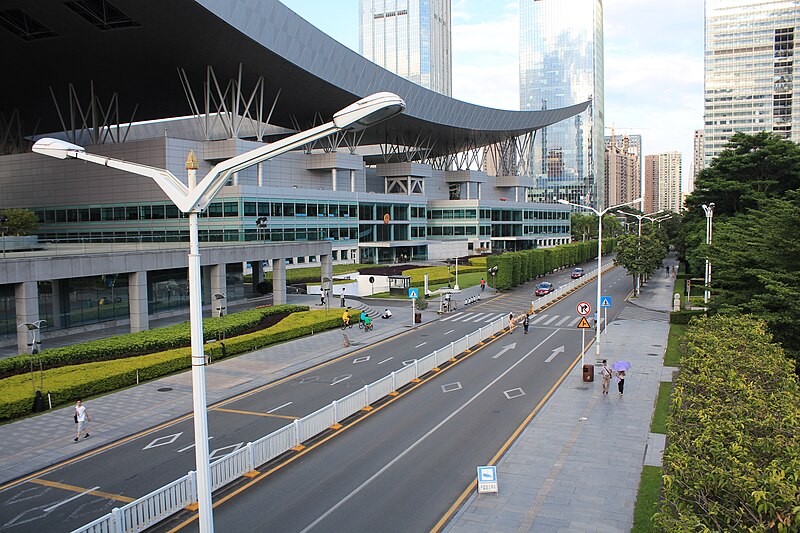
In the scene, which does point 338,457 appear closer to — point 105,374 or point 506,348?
point 105,374

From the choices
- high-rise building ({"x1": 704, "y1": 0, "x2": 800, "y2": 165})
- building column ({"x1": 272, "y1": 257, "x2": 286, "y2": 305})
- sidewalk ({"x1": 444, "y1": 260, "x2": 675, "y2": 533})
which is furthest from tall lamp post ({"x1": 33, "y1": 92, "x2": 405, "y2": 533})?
high-rise building ({"x1": 704, "y1": 0, "x2": 800, "y2": 165})

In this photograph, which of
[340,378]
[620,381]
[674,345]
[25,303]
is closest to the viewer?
[620,381]

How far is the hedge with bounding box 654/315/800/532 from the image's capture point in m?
9.40

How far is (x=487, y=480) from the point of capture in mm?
16984

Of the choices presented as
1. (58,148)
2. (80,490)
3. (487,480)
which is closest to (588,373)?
(487,480)

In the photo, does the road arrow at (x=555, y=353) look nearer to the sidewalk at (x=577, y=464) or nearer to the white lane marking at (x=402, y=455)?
the white lane marking at (x=402, y=455)

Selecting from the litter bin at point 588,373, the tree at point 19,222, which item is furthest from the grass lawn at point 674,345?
the tree at point 19,222

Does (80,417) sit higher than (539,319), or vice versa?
(80,417)

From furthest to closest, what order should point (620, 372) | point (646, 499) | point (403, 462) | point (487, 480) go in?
point (620, 372) → point (403, 462) → point (487, 480) → point (646, 499)

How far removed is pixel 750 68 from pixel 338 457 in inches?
6427

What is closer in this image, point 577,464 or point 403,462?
point 577,464

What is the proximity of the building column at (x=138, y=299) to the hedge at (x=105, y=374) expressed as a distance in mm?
6162

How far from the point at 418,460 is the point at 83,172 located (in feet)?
212

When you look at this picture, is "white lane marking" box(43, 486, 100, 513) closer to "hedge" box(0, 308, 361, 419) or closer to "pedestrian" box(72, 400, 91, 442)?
"pedestrian" box(72, 400, 91, 442)
